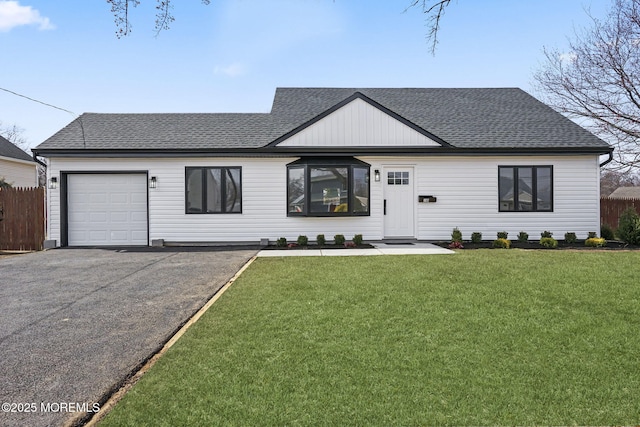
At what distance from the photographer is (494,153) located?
1176 centimetres

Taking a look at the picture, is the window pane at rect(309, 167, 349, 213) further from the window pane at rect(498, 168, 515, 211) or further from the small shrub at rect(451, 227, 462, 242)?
the window pane at rect(498, 168, 515, 211)

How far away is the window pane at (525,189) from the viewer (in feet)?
39.1

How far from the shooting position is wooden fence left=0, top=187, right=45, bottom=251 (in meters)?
11.6

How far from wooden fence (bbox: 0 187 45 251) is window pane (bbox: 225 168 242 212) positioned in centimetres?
570

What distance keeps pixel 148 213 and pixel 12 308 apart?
6.95 m

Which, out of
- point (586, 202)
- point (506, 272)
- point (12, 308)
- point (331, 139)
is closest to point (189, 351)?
point (12, 308)

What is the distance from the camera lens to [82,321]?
4.56 metres

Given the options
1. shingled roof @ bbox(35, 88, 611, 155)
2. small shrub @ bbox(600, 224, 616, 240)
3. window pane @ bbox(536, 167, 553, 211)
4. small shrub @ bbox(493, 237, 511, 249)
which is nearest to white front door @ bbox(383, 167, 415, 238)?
shingled roof @ bbox(35, 88, 611, 155)

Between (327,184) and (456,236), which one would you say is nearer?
(456,236)

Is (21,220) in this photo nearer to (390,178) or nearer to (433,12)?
(390,178)

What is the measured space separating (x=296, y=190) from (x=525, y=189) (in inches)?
285

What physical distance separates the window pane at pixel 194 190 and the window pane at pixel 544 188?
34.9ft

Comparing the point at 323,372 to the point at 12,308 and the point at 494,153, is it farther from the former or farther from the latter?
the point at 494,153

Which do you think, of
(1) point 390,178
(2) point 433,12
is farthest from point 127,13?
(1) point 390,178
